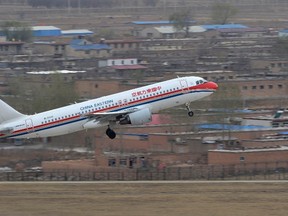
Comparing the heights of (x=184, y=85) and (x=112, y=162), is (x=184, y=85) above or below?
above

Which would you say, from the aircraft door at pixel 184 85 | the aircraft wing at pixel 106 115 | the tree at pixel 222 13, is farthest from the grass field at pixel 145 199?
the tree at pixel 222 13

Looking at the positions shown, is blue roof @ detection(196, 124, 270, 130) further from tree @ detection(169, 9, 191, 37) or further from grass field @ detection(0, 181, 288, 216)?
tree @ detection(169, 9, 191, 37)

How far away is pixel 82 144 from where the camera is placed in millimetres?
79625

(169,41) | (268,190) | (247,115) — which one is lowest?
(268,190)

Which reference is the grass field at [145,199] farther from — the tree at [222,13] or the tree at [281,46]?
the tree at [222,13]

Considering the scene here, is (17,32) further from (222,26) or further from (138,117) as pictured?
(138,117)

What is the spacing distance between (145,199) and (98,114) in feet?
39.2

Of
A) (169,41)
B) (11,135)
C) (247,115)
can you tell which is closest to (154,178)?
(11,135)

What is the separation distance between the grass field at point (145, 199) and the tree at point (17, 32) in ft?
351

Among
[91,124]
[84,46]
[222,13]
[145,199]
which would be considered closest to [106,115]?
[91,124]

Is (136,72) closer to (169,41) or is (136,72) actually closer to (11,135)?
(169,41)

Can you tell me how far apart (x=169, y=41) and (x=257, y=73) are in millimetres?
41862

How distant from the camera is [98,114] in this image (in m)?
62.5

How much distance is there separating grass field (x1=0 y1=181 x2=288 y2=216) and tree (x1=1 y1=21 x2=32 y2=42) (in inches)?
4210
